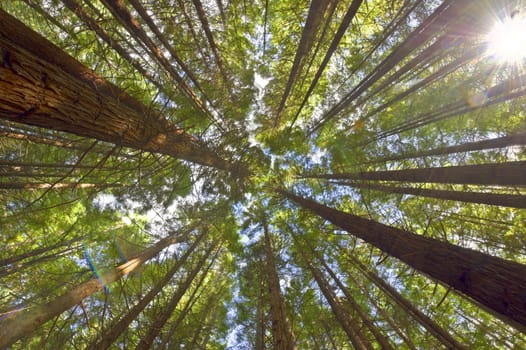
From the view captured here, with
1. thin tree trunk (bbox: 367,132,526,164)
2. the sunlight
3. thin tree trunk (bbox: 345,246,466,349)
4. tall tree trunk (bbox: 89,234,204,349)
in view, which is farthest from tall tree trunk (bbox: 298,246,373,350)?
the sunlight

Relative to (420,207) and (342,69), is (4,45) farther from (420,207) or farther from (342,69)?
(420,207)

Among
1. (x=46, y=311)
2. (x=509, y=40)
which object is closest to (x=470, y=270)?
(x=46, y=311)

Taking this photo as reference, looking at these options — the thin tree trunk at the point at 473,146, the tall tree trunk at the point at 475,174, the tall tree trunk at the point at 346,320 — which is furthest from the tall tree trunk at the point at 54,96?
the thin tree trunk at the point at 473,146

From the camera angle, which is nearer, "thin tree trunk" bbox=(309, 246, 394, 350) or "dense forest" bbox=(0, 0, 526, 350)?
"dense forest" bbox=(0, 0, 526, 350)

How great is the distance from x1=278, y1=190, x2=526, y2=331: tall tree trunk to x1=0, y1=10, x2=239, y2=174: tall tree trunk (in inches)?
142

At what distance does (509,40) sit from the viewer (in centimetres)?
616

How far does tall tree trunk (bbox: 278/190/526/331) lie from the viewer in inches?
78.3

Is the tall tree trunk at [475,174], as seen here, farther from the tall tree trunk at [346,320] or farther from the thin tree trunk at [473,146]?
the tall tree trunk at [346,320]

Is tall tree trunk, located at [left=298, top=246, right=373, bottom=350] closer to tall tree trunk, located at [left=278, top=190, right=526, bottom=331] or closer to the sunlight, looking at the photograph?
tall tree trunk, located at [left=278, top=190, right=526, bottom=331]

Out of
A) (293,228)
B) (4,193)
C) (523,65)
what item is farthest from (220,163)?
(523,65)

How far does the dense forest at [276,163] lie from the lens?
11.1ft

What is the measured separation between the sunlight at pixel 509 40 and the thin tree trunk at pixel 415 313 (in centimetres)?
725

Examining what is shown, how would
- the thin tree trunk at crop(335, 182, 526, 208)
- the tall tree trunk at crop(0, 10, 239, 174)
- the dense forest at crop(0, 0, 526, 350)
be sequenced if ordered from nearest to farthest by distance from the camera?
1. the tall tree trunk at crop(0, 10, 239, 174)
2. the dense forest at crop(0, 0, 526, 350)
3. the thin tree trunk at crop(335, 182, 526, 208)

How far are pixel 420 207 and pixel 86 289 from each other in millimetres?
9502
